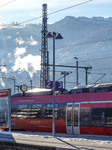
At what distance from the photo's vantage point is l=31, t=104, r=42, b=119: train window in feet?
116

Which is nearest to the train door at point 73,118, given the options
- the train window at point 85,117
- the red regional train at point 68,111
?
the red regional train at point 68,111

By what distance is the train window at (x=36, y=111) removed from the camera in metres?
35.2

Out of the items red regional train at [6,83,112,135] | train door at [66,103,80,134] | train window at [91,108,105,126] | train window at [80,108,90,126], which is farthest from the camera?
train door at [66,103,80,134]

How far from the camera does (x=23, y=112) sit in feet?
122

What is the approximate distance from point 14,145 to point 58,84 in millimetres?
64519

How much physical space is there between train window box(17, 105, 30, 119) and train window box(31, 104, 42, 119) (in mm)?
747

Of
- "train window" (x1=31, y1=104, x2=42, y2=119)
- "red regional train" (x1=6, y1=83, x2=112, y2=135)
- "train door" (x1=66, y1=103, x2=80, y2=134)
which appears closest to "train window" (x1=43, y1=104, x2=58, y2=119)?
"red regional train" (x1=6, y1=83, x2=112, y2=135)

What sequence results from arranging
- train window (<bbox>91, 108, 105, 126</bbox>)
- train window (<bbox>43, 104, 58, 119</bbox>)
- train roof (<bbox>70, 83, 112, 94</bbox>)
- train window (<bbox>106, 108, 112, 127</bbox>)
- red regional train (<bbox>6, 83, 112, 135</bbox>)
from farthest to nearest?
1. train window (<bbox>43, 104, 58, 119</bbox>)
2. train roof (<bbox>70, 83, 112, 94</bbox>)
3. red regional train (<bbox>6, 83, 112, 135</bbox>)
4. train window (<bbox>91, 108, 105, 126</bbox>)
5. train window (<bbox>106, 108, 112, 127</bbox>)

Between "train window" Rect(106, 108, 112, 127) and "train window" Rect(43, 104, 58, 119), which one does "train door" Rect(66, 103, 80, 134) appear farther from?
"train window" Rect(106, 108, 112, 127)

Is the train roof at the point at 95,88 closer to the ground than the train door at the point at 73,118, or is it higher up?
higher up

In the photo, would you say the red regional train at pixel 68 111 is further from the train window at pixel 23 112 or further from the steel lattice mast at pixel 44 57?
the steel lattice mast at pixel 44 57

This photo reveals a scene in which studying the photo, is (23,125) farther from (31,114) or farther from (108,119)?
(108,119)

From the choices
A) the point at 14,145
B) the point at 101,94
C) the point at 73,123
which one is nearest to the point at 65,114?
the point at 73,123

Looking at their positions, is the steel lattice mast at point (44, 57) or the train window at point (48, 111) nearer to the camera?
the train window at point (48, 111)
